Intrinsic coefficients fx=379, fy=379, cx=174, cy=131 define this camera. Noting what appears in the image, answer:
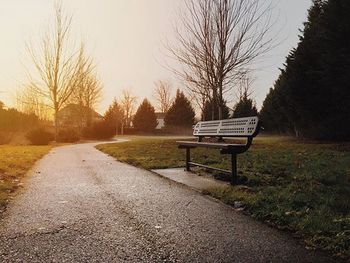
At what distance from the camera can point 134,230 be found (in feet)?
13.8

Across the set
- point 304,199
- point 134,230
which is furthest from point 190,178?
point 134,230

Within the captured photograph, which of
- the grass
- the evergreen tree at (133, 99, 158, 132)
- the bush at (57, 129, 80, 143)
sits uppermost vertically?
the evergreen tree at (133, 99, 158, 132)

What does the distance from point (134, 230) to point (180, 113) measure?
63.8 meters

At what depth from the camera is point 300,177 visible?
7656 millimetres

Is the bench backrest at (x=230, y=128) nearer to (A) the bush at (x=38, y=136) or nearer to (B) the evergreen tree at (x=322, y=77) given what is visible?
(B) the evergreen tree at (x=322, y=77)

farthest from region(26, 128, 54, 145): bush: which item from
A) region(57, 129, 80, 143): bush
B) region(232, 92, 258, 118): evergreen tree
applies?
region(232, 92, 258, 118): evergreen tree

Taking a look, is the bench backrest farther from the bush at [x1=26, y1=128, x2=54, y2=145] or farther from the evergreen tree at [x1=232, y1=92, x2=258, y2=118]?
the evergreen tree at [x1=232, y1=92, x2=258, y2=118]

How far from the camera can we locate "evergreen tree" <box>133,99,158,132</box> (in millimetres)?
73681

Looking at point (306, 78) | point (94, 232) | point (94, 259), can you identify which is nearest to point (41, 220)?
point (94, 232)

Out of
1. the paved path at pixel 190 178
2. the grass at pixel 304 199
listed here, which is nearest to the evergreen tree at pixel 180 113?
the paved path at pixel 190 178

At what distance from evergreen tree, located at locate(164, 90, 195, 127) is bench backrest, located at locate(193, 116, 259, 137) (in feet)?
188

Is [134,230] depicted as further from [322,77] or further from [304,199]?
[322,77]

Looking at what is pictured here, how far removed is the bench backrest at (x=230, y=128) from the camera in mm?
7016

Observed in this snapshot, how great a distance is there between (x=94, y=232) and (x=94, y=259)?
0.88m
